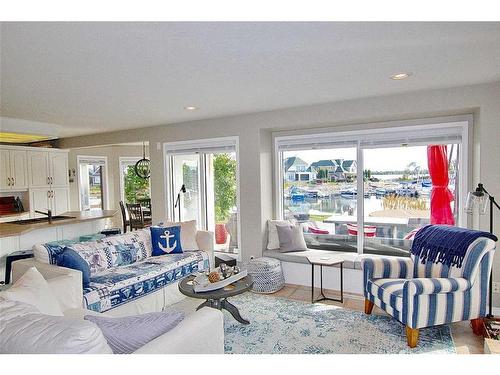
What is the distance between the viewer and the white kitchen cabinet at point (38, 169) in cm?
606

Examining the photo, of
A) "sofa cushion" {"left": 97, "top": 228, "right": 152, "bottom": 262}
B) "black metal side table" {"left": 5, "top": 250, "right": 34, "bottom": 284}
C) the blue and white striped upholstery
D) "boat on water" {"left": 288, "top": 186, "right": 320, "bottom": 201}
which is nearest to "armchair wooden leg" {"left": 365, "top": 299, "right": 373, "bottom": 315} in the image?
the blue and white striped upholstery

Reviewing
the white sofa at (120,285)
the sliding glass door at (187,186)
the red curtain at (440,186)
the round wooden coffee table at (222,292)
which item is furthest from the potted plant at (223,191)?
the red curtain at (440,186)

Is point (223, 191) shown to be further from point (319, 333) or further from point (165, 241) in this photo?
point (319, 333)

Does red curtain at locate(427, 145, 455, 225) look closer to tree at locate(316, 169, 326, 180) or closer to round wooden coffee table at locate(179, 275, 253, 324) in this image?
tree at locate(316, 169, 326, 180)

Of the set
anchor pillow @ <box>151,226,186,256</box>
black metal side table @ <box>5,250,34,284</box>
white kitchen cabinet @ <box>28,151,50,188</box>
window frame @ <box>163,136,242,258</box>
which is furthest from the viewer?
white kitchen cabinet @ <box>28,151,50,188</box>

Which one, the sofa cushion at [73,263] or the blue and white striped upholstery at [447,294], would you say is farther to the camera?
the sofa cushion at [73,263]

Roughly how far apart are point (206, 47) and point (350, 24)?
932 mm

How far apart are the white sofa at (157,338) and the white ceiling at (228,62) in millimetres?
1563

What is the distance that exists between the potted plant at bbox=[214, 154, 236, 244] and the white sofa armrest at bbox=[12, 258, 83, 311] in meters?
2.69

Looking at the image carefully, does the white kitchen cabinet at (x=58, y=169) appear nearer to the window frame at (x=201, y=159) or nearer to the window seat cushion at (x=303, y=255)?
the window frame at (x=201, y=159)

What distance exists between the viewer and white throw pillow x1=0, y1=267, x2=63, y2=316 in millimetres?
1881

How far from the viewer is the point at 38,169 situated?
6.17m

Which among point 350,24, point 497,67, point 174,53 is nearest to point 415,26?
point 350,24
